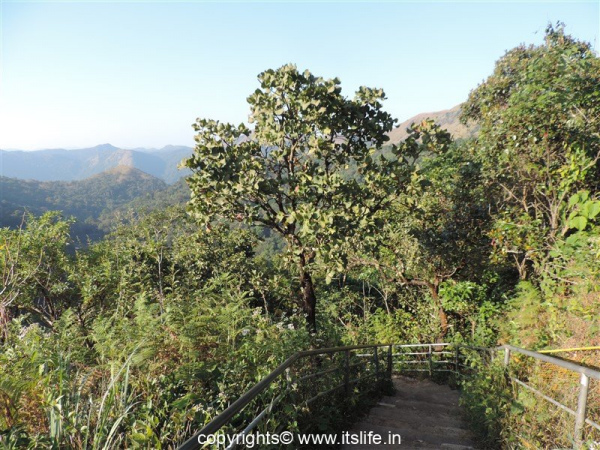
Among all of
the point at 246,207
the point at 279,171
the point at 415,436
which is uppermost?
the point at 279,171

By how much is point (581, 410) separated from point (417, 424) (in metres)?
2.70

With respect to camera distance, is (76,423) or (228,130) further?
(228,130)

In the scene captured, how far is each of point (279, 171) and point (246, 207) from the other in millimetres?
1158

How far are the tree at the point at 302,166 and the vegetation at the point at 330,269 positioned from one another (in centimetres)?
4

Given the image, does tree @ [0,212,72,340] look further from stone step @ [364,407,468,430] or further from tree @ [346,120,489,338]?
stone step @ [364,407,468,430]

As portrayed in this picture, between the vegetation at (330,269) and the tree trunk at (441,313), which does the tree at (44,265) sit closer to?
the vegetation at (330,269)

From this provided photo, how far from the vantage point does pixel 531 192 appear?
32.1 ft

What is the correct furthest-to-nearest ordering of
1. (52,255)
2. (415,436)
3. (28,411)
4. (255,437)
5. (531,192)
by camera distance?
(52,255) < (531,192) < (415,436) < (255,437) < (28,411)

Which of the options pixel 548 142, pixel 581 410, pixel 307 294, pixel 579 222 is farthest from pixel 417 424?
pixel 548 142

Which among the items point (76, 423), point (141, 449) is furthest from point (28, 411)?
point (141, 449)

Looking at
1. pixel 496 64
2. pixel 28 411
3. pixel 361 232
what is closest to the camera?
pixel 28 411

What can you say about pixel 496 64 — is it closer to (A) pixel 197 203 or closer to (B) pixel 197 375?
(A) pixel 197 203

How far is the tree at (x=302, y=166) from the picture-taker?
5996mm

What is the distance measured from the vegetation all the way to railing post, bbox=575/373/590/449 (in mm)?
235
